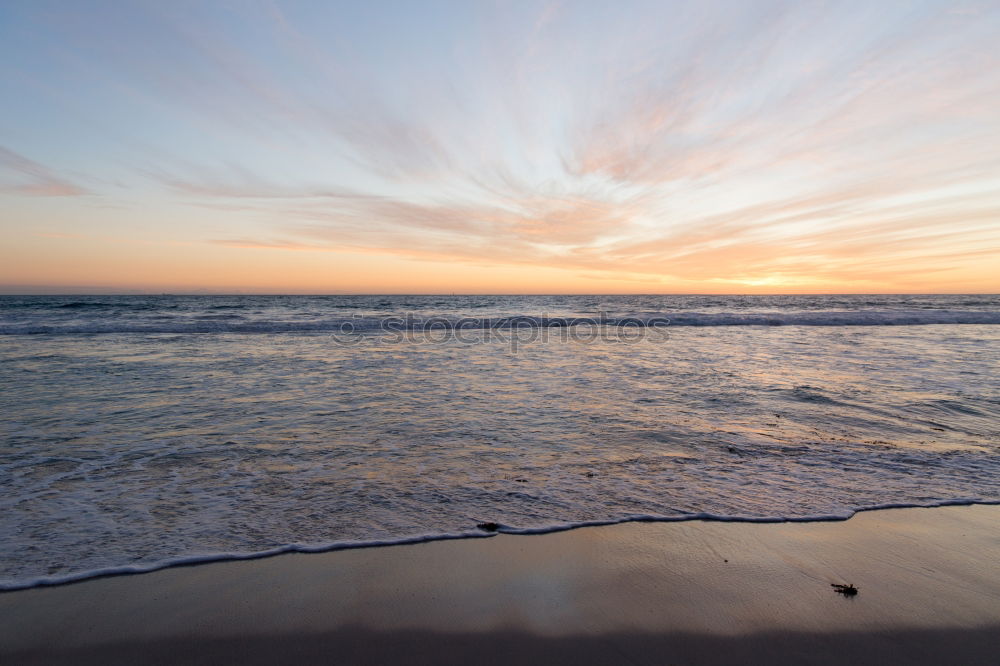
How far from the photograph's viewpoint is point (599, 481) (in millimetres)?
Result: 4660

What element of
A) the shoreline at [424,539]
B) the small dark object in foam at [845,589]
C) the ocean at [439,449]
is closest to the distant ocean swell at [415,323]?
the ocean at [439,449]

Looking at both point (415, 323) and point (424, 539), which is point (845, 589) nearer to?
point (424, 539)

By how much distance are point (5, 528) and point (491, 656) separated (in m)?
4.18

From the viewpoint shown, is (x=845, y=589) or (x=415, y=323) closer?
(x=845, y=589)

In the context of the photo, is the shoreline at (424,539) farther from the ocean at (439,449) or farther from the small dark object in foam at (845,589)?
the small dark object in foam at (845,589)

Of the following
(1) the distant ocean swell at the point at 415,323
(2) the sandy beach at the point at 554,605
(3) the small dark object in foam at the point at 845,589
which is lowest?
(2) the sandy beach at the point at 554,605

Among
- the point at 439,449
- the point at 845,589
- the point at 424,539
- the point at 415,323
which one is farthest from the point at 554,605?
the point at 415,323

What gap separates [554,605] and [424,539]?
1.20m

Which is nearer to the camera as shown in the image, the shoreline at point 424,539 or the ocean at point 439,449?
the shoreline at point 424,539

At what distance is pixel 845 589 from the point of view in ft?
9.75

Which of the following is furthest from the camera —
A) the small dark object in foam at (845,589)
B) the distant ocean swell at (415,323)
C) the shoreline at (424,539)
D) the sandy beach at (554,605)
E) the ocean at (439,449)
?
the distant ocean swell at (415,323)

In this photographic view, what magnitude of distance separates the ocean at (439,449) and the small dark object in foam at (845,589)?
89 centimetres

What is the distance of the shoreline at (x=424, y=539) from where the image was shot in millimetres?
3068

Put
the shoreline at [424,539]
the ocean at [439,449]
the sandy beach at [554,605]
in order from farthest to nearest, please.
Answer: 1. the ocean at [439,449]
2. the shoreline at [424,539]
3. the sandy beach at [554,605]
